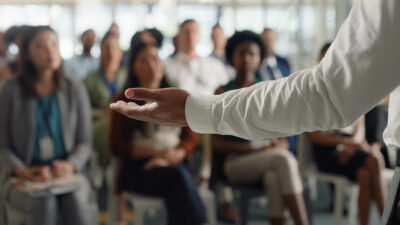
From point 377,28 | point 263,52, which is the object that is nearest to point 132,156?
point 263,52

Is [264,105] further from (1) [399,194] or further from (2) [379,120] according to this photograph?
(2) [379,120]

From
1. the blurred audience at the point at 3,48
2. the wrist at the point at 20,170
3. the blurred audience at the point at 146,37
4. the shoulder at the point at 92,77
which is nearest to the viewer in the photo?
the wrist at the point at 20,170

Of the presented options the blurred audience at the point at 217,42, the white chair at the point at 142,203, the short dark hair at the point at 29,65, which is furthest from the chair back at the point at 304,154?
the blurred audience at the point at 217,42

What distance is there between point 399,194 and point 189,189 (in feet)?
6.54

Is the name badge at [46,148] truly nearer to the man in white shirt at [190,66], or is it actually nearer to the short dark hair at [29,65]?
the short dark hair at [29,65]

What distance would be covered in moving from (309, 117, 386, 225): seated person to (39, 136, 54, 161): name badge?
1.56 m

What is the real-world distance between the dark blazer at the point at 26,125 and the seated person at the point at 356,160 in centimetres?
141

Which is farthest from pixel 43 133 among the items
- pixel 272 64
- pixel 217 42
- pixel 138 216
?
pixel 217 42

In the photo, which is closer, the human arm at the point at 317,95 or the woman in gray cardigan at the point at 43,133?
the human arm at the point at 317,95

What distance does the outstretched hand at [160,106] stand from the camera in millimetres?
1157

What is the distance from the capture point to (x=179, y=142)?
3.35 metres

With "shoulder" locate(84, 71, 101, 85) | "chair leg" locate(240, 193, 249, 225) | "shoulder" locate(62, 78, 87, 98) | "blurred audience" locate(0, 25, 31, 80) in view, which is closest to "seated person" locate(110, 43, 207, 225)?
"shoulder" locate(62, 78, 87, 98)

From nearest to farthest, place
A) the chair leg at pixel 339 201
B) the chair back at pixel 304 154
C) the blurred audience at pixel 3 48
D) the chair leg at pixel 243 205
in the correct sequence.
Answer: the chair leg at pixel 243 205, the chair leg at pixel 339 201, the chair back at pixel 304 154, the blurred audience at pixel 3 48

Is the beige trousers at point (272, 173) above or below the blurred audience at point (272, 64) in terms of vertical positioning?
below
